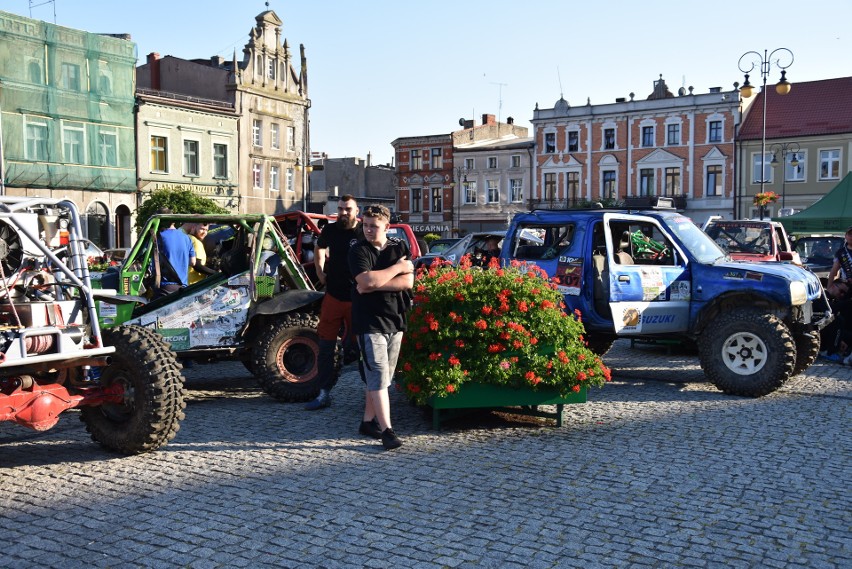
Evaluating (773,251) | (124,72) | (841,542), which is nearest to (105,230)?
(124,72)

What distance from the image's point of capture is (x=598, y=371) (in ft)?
24.6

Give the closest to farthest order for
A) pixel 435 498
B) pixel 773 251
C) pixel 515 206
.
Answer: pixel 435 498, pixel 773 251, pixel 515 206

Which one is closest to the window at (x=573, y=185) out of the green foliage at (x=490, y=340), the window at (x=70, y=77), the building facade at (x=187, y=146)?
the building facade at (x=187, y=146)

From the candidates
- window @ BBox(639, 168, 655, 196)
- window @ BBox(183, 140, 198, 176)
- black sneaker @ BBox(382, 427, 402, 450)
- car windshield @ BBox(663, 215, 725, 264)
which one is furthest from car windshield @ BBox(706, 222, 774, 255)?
window @ BBox(639, 168, 655, 196)

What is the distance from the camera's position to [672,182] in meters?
61.9

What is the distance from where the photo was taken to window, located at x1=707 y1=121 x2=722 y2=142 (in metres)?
59.5

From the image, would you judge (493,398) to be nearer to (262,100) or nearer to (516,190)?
(262,100)

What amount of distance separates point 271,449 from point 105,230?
38.6 m

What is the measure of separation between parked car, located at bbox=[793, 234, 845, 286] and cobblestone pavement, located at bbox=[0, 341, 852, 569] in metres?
10.3

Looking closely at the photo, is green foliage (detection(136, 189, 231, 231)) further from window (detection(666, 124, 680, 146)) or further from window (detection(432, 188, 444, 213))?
window (detection(432, 188, 444, 213))

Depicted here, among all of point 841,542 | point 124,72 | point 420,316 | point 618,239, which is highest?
point 124,72

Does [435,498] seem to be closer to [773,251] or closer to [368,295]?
[368,295]

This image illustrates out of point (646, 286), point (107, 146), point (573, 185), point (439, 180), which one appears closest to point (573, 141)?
point (573, 185)

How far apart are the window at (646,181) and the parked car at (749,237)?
48488 millimetres
